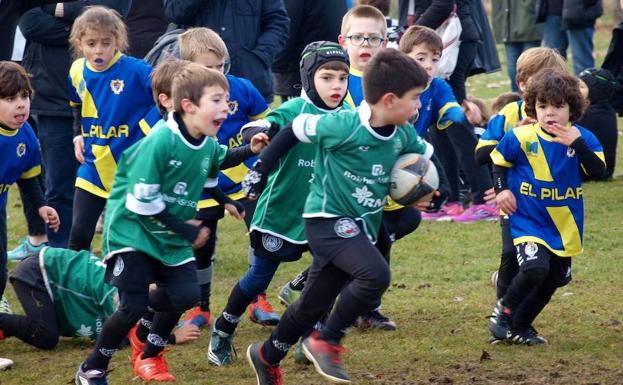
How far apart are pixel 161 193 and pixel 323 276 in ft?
2.90

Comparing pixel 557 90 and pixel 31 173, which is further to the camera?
pixel 31 173

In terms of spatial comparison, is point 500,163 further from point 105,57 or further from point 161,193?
point 105,57

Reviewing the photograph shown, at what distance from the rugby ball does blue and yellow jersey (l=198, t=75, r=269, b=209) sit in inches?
73.2

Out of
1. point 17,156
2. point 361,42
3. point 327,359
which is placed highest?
point 361,42

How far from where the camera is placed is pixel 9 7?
7504 mm

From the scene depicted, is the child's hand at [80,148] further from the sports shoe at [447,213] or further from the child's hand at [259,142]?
the sports shoe at [447,213]

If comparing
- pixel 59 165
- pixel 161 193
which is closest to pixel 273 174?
pixel 161 193

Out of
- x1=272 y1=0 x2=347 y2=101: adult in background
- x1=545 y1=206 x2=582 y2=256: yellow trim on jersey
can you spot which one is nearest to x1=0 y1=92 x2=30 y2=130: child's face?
x1=545 y1=206 x2=582 y2=256: yellow trim on jersey

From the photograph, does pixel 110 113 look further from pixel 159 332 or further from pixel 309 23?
pixel 309 23

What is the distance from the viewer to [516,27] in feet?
43.7

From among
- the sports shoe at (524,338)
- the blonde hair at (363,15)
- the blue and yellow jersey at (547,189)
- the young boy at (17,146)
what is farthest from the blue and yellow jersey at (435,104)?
the young boy at (17,146)

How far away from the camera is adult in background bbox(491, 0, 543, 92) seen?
43.4ft

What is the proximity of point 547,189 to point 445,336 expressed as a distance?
1103 millimetres

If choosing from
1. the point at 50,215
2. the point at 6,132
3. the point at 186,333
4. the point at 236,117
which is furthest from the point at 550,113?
the point at 6,132
